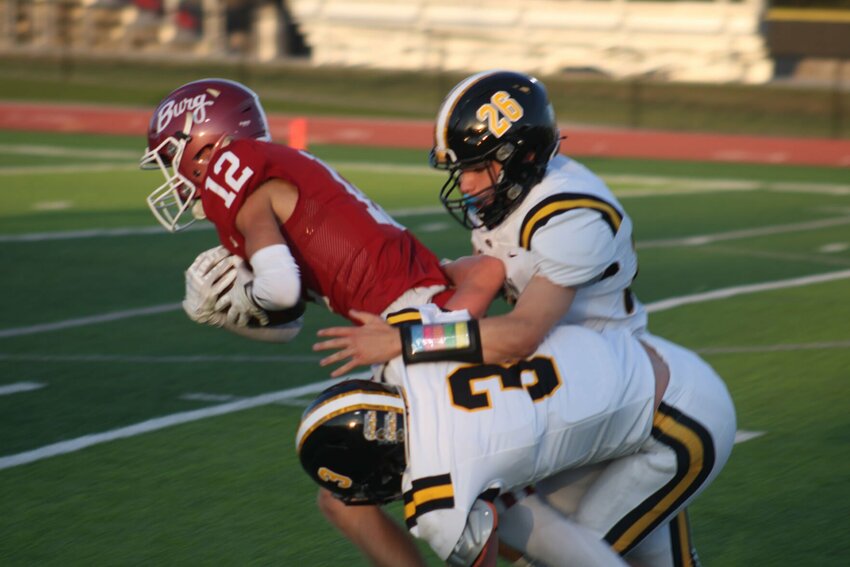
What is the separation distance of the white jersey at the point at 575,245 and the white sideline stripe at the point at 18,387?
11.9 feet

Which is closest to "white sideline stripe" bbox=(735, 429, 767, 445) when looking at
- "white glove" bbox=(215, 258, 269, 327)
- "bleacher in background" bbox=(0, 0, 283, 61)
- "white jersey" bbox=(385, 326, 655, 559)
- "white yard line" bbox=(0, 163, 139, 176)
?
"white jersey" bbox=(385, 326, 655, 559)

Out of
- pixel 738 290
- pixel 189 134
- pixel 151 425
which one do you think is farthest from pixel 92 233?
pixel 189 134

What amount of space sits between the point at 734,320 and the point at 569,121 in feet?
57.4

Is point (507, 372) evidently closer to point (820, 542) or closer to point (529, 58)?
point (820, 542)

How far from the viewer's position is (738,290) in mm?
9656

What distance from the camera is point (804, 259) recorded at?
11.1 metres

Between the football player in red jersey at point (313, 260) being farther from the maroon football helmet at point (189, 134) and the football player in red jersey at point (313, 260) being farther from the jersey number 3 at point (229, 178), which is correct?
the maroon football helmet at point (189, 134)

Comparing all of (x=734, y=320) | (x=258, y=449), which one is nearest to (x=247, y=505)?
(x=258, y=449)

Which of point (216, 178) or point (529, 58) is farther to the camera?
point (529, 58)

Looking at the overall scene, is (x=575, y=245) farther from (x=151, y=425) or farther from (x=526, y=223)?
(x=151, y=425)

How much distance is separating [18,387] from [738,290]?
5.05m

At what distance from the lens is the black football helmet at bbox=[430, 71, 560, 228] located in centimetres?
362

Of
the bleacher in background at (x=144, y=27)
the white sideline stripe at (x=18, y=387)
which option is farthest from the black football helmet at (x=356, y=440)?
the bleacher in background at (x=144, y=27)

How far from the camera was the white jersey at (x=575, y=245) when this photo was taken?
3.43 m
